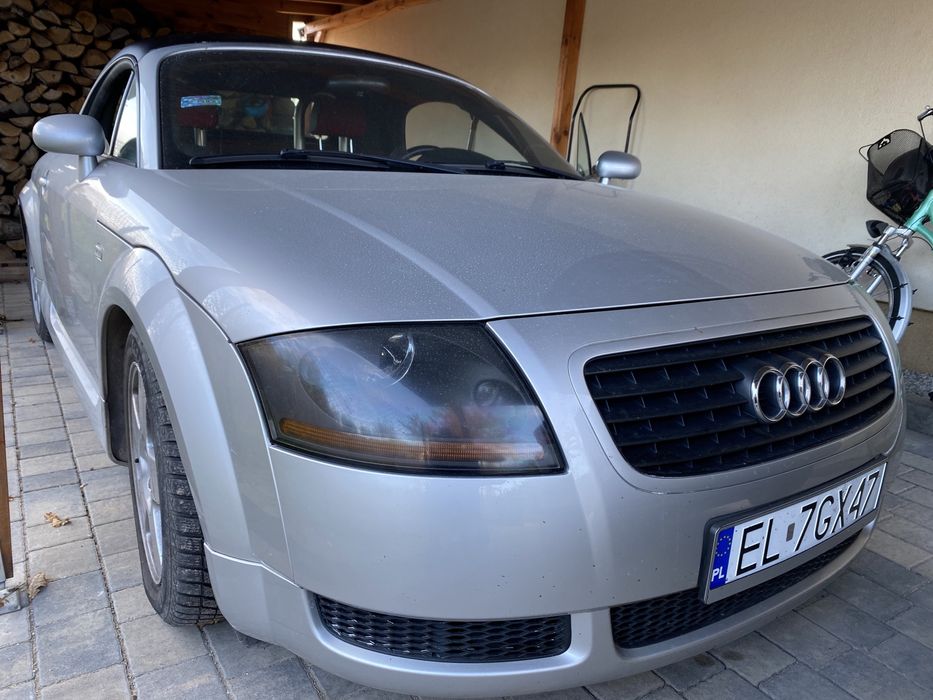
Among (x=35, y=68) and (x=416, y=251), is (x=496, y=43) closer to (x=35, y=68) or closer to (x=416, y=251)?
(x=35, y=68)

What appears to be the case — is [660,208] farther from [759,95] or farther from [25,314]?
A: [25,314]

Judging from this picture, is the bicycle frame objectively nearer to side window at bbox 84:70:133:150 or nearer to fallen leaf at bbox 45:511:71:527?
side window at bbox 84:70:133:150

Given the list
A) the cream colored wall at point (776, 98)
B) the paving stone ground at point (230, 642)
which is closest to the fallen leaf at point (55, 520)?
the paving stone ground at point (230, 642)

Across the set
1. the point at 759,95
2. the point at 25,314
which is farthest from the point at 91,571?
the point at 759,95

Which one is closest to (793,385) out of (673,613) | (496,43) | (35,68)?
(673,613)

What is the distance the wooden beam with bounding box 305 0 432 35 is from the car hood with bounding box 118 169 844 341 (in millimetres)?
7121

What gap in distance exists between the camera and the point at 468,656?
1186mm

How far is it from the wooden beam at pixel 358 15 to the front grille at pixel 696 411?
7.72 m

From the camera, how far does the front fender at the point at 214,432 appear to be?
118 cm

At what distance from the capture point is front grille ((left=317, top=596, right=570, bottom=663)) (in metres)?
1.17

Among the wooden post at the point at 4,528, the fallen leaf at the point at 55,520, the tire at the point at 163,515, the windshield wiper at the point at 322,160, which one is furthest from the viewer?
the fallen leaf at the point at 55,520

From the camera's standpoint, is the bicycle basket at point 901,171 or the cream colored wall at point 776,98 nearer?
the bicycle basket at point 901,171

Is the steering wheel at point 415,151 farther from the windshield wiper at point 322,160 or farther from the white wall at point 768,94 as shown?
the white wall at point 768,94

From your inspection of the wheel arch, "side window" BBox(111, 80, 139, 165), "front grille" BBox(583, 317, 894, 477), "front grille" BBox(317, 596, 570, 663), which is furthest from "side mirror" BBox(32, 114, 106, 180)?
"front grille" BBox(583, 317, 894, 477)
